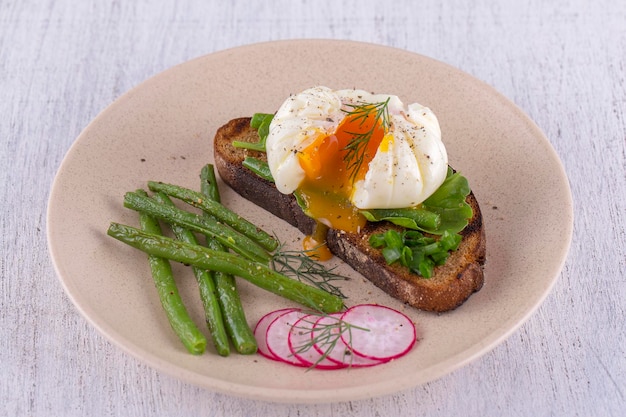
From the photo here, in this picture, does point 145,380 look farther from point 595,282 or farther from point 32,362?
point 595,282

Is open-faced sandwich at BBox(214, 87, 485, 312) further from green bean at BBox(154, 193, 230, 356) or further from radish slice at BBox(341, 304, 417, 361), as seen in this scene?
green bean at BBox(154, 193, 230, 356)

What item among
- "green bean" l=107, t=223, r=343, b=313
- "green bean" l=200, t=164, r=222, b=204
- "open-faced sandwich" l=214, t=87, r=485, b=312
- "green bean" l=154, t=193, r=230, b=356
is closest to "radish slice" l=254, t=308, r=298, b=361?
"green bean" l=107, t=223, r=343, b=313

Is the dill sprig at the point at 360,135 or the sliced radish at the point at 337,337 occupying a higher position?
the dill sprig at the point at 360,135

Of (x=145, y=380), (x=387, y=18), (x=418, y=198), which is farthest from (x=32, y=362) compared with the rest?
(x=387, y=18)

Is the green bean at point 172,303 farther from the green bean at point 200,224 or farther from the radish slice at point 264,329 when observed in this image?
the radish slice at point 264,329

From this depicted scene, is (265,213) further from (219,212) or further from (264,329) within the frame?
(264,329)

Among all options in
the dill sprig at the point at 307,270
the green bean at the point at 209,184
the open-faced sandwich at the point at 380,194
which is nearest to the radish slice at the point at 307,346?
the dill sprig at the point at 307,270

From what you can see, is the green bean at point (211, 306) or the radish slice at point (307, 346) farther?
Result: the green bean at point (211, 306)

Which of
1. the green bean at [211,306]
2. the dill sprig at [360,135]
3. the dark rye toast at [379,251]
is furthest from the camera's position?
the dill sprig at [360,135]

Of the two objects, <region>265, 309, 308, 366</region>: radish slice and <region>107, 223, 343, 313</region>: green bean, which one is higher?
<region>107, 223, 343, 313</region>: green bean
